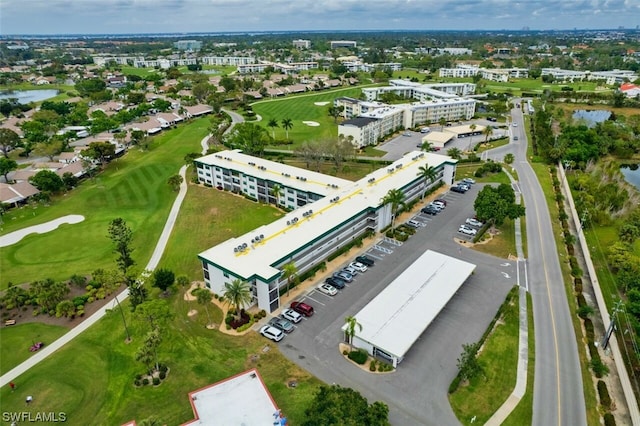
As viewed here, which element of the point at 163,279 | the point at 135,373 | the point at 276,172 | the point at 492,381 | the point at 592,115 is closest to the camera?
the point at 492,381

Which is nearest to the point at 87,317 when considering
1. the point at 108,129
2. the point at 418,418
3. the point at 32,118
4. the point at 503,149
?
the point at 418,418

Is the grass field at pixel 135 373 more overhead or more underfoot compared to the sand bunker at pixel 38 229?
more underfoot

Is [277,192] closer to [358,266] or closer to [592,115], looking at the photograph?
[358,266]

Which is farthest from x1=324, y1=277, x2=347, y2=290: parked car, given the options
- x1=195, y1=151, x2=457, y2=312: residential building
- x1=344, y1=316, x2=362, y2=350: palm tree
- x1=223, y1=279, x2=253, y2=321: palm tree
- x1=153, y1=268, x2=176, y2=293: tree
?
x1=153, y1=268, x2=176, y2=293: tree

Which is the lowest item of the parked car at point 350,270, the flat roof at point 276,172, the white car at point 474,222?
the parked car at point 350,270

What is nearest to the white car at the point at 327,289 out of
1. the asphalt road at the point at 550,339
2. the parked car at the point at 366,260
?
the parked car at the point at 366,260

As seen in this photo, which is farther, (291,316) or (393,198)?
(393,198)

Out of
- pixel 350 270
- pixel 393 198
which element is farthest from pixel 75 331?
pixel 393 198

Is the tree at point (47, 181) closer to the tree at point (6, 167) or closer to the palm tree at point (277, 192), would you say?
the tree at point (6, 167)
